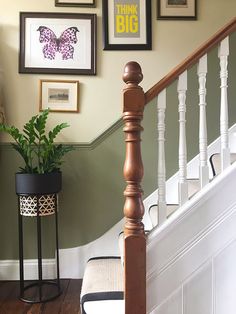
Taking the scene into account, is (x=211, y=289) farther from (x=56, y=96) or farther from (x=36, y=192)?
(x=56, y=96)

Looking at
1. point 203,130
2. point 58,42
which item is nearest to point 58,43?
point 58,42

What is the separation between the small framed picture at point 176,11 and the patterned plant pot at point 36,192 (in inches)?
66.0

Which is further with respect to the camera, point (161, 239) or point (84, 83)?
point (84, 83)

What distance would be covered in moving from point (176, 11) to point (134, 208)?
1965 mm

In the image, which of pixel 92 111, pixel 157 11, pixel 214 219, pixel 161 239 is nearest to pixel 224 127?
pixel 214 219

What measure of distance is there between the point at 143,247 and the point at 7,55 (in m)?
1.99

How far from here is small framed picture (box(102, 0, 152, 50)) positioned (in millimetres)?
2500

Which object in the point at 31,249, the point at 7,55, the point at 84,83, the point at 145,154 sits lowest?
the point at 31,249

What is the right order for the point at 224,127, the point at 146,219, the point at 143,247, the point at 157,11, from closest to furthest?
the point at 143,247
the point at 224,127
the point at 146,219
the point at 157,11

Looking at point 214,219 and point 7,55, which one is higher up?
point 7,55

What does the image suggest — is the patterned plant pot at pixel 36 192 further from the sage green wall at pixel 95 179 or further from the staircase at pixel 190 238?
the staircase at pixel 190 238

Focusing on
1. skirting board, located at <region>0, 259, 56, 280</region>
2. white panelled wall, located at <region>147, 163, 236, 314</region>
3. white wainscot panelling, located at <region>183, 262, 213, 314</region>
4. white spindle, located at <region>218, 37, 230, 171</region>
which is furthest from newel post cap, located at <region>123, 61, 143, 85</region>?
skirting board, located at <region>0, 259, 56, 280</region>

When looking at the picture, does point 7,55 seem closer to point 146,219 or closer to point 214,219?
point 146,219

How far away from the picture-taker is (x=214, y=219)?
145 cm
